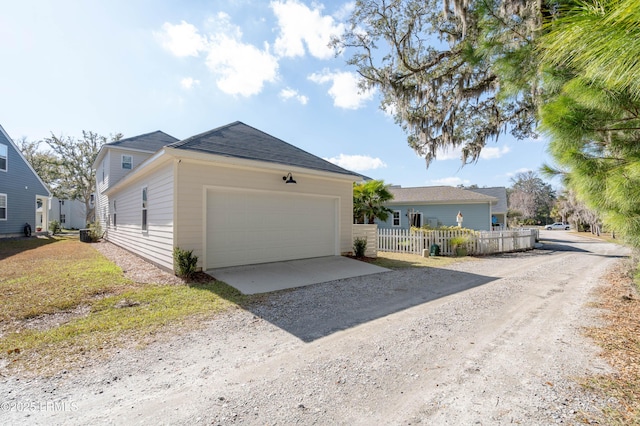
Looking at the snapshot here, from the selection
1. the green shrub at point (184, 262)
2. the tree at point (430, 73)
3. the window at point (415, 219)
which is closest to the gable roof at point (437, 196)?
the window at point (415, 219)

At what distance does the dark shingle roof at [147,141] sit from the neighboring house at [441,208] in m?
16.0

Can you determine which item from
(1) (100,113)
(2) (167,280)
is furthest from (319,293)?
(1) (100,113)

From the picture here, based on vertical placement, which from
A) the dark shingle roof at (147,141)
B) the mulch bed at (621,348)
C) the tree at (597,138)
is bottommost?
the mulch bed at (621,348)

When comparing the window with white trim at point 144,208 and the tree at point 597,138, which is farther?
the window with white trim at point 144,208

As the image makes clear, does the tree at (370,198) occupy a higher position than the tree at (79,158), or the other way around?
the tree at (79,158)

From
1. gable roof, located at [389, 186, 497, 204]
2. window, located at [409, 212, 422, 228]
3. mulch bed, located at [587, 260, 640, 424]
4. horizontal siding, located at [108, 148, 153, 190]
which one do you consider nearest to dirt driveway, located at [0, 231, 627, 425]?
mulch bed, located at [587, 260, 640, 424]

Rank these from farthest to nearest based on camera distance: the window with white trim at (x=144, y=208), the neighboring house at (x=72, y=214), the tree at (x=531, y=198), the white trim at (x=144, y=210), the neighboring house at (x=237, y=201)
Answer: the tree at (x=531, y=198)
the neighboring house at (x=72, y=214)
the window with white trim at (x=144, y=208)
the white trim at (x=144, y=210)
the neighboring house at (x=237, y=201)

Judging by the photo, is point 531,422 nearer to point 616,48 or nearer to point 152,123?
point 616,48

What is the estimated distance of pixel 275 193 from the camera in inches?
328

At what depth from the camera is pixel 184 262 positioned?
642cm

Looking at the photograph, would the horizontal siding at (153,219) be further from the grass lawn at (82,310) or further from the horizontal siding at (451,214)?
the horizontal siding at (451,214)

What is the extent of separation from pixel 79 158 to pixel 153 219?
1030 inches

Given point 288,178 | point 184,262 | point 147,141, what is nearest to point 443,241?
point 288,178

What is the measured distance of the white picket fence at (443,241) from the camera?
1213cm
